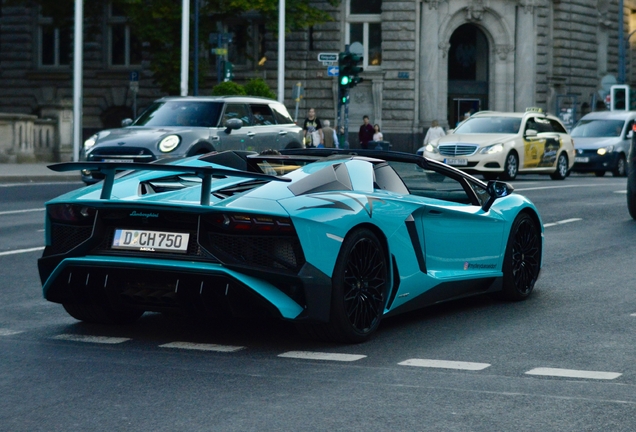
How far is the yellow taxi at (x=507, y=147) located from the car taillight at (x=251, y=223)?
835 inches

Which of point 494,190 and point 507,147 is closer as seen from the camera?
point 494,190

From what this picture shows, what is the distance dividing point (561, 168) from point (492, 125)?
2589 millimetres

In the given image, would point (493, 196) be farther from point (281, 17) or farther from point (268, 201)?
point (281, 17)

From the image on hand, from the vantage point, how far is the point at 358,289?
723cm

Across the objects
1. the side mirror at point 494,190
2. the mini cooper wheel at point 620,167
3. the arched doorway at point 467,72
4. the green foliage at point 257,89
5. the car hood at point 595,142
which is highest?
the arched doorway at point 467,72

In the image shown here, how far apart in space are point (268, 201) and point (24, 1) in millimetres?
43329

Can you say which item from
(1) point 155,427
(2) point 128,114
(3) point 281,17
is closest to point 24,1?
(2) point 128,114

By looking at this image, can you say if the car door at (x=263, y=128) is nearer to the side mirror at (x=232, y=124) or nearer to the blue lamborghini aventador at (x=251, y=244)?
the side mirror at (x=232, y=124)

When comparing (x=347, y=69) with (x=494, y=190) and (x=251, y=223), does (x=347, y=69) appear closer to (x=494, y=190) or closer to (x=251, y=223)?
(x=494, y=190)

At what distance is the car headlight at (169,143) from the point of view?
788 inches

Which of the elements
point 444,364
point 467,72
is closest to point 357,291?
point 444,364

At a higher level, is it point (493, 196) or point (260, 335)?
point (493, 196)

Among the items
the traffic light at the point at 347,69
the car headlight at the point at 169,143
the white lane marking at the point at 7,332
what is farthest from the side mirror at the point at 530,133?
the white lane marking at the point at 7,332

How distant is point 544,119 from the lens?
102 feet
